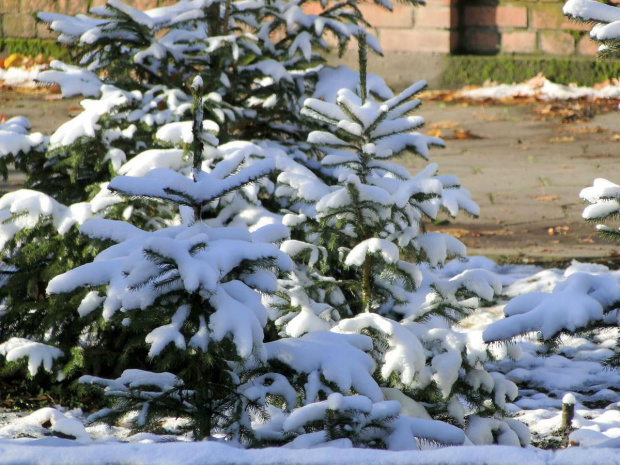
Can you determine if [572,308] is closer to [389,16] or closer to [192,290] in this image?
[192,290]

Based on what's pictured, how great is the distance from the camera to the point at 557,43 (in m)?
11.1

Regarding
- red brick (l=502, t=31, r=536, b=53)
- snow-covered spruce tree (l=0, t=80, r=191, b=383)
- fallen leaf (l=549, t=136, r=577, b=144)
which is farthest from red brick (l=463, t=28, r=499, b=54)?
snow-covered spruce tree (l=0, t=80, r=191, b=383)

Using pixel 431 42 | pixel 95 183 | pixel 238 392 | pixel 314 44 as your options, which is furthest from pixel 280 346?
pixel 431 42

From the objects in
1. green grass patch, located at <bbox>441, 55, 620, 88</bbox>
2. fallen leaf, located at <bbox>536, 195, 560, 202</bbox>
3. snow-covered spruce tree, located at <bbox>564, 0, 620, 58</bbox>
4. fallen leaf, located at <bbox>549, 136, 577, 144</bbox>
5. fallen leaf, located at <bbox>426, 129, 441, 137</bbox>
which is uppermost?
snow-covered spruce tree, located at <bbox>564, 0, 620, 58</bbox>

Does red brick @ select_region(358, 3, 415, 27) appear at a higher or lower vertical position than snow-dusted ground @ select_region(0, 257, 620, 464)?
higher

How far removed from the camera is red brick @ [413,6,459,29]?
10.6 metres

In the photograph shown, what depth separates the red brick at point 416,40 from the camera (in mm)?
10898

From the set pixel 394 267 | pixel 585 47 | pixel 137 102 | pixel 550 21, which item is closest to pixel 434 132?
pixel 550 21

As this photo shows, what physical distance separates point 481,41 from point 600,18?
910 cm

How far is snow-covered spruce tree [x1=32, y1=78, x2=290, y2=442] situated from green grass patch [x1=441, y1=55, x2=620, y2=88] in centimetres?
880

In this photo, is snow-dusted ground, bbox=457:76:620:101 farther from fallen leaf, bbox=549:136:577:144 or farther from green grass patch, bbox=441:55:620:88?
fallen leaf, bbox=549:136:577:144

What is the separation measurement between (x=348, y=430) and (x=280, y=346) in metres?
0.43

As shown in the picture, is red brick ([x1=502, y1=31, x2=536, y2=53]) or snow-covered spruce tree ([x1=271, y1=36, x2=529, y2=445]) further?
red brick ([x1=502, y1=31, x2=536, y2=53])

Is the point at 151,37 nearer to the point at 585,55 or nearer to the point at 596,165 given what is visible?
the point at 596,165
